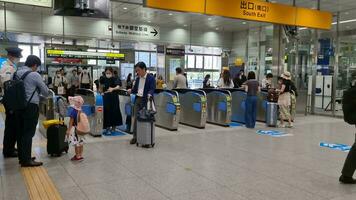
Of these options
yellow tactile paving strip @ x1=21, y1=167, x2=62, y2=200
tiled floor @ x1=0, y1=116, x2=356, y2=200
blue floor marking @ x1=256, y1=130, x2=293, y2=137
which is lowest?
blue floor marking @ x1=256, y1=130, x2=293, y2=137

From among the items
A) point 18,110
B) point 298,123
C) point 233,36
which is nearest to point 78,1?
point 18,110

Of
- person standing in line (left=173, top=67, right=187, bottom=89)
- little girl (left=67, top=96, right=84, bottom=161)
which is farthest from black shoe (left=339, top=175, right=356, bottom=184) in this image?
person standing in line (left=173, top=67, right=187, bottom=89)

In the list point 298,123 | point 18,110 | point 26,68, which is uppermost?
point 26,68

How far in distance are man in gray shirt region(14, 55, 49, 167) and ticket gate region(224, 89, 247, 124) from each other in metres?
5.91

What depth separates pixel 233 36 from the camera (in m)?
18.3

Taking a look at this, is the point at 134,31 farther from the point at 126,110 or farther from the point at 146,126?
the point at 146,126

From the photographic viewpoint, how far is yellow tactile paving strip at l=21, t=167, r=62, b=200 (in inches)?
140

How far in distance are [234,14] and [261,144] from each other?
3.49 metres

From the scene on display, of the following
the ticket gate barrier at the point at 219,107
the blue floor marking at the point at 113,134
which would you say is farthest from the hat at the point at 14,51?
the ticket gate barrier at the point at 219,107

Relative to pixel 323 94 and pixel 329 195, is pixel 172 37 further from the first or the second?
pixel 329 195

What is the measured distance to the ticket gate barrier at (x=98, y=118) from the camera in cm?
673

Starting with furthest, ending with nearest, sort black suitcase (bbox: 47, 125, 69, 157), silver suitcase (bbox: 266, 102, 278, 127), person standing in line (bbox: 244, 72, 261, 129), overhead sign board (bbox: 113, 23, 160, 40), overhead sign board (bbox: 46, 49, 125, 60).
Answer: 1. overhead sign board (bbox: 113, 23, 160, 40)
2. overhead sign board (bbox: 46, 49, 125, 60)
3. silver suitcase (bbox: 266, 102, 278, 127)
4. person standing in line (bbox: 244, 72, 261, 129)
5. black suitcase (bbox: 47, 125, 69, 157)

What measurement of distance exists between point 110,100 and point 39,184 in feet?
10.4

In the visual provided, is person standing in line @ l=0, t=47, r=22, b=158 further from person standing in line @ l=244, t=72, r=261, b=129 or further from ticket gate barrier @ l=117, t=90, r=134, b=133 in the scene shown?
person standing in line @ l=244, t=72, r=261, b=129
